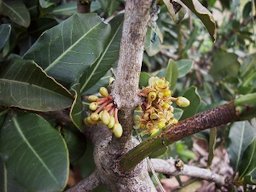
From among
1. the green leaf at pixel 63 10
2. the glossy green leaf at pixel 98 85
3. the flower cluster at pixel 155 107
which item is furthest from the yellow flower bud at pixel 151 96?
the green leaf at pixel 63 10

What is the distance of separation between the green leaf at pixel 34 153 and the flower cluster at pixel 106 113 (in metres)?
0.07

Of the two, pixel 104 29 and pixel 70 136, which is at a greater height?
pixel 104 29

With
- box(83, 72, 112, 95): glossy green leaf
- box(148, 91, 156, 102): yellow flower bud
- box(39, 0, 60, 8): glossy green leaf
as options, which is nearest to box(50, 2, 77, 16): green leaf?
box(39, 0, 60, 8): glossy green leaf

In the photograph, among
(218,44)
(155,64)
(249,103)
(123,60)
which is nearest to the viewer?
(249,103)

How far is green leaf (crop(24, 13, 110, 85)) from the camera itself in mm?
651

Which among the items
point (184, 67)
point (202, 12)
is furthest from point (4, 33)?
point (184, 67)

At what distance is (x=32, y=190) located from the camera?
54 cm

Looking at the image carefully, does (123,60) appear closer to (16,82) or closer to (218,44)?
(16,82)

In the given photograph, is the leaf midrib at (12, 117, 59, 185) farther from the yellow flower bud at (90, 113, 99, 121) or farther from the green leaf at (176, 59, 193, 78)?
Result: the green leaf at (176, 59, 193, 78)

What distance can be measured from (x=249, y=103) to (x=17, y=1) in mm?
556

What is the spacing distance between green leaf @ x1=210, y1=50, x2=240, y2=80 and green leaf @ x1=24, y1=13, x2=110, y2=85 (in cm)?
63

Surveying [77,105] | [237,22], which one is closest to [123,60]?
[77,105]

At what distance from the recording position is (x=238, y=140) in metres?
0.94

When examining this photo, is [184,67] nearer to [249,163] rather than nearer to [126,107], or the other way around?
[249,163]
